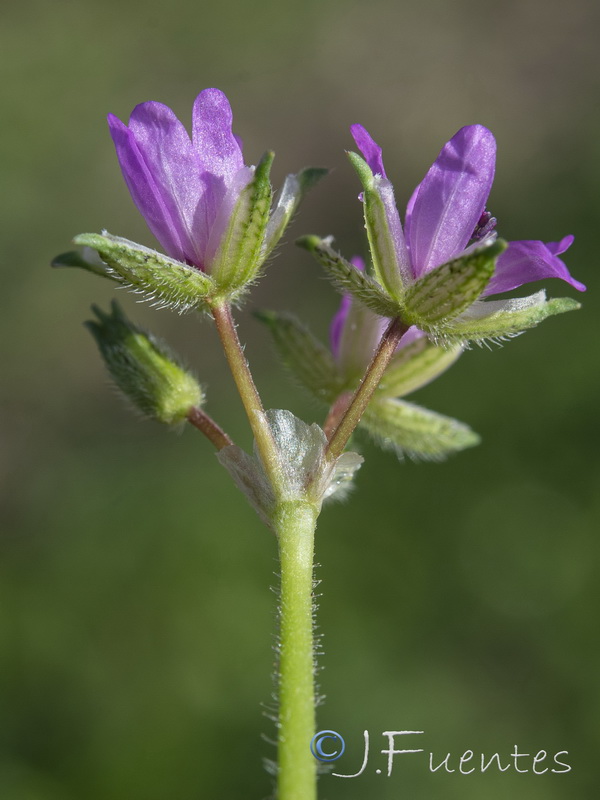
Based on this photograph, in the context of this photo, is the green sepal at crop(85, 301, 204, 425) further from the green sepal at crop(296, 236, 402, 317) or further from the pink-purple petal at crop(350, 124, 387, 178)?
the pink-purple petal at crop(350, 124, 387, 178)

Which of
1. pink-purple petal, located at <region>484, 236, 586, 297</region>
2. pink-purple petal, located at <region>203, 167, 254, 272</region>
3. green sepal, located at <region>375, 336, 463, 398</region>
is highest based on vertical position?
pink-purple petal, located at <region>203, 167, 254, 272</region>

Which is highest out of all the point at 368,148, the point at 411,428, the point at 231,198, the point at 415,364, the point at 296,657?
the point at 368,148

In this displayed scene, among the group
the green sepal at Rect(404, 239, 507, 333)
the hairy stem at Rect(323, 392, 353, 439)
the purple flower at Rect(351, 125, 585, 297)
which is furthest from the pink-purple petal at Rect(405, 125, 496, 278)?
the hairy stem at Rect(323, 392, 353, 439)

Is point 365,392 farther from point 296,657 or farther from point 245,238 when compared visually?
point 296,657

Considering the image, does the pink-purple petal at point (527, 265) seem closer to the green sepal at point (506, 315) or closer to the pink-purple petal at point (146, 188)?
the green sepal at point (506, 315)

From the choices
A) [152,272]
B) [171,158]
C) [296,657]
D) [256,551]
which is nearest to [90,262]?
[152,272]

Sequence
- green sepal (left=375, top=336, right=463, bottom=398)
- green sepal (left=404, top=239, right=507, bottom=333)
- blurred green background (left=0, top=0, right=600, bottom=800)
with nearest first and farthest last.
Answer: green sepal (left=404, top=239, right=507, bottom=333)
green sepal (left=375, top=336, right=463, bottom=398)
blurred green background (left=0, top=0, right=600, bottom=800)

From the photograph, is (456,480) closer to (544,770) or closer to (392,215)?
(544,770)
